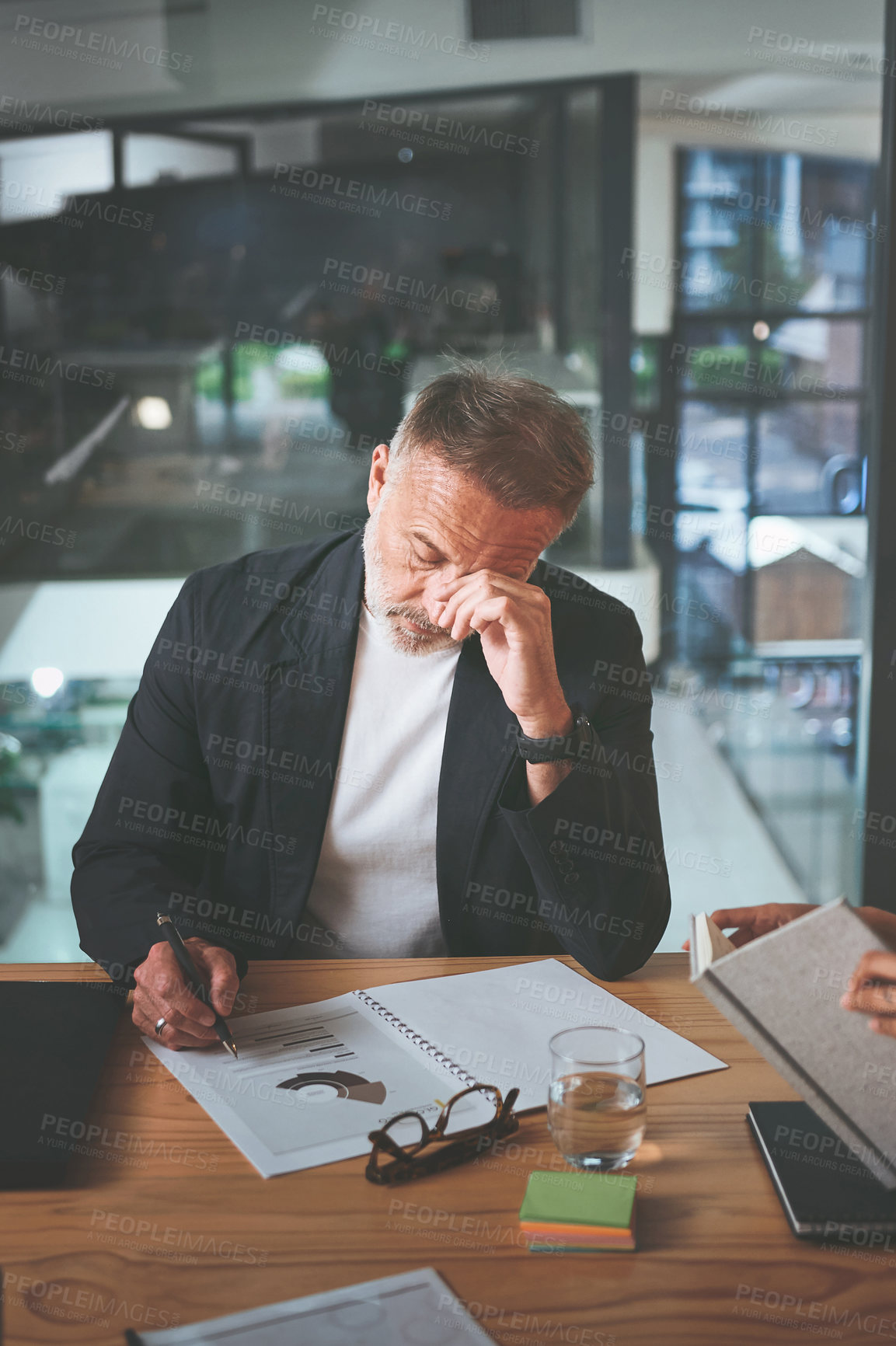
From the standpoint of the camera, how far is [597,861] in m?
1.30

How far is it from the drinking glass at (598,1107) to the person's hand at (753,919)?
0.25 metres

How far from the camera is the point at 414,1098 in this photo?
0.96m

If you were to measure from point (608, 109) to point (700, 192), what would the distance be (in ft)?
1.59

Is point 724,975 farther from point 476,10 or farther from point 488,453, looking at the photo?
point 476,10

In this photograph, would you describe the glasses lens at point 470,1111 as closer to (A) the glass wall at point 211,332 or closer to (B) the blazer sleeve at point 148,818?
(B) the blazer sleeve at point 148,818

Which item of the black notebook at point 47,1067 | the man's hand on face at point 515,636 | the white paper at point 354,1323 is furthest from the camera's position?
the man's hand on face at point 515,636

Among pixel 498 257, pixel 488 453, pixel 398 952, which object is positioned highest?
pixel 498 257

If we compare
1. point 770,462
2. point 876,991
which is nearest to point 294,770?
point 876,991

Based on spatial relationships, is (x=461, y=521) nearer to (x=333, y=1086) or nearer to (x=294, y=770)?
(x=294, y=770)

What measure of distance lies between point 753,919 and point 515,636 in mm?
421

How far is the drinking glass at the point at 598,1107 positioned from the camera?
0.86 m

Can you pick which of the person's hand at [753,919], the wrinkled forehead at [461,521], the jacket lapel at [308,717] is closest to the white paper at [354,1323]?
the person's hand at [753,919]

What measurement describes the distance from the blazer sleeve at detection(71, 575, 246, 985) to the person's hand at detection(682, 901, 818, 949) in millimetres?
546

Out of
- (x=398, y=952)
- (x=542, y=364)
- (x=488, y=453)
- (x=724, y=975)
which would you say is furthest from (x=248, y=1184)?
(x=542, y=364)
